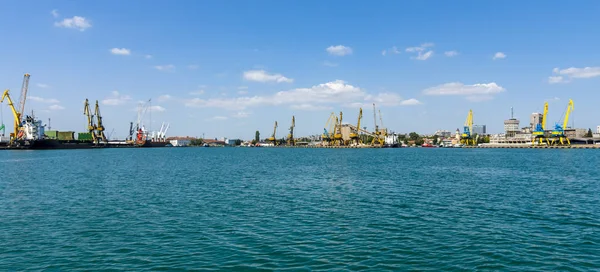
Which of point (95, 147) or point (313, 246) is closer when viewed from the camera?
point (313, 246)

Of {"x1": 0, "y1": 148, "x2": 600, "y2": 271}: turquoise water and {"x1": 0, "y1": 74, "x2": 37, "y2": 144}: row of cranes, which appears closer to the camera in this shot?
{"x1": 0, "y1": 148, "x2": 600, "y2": 271}: turquoise water

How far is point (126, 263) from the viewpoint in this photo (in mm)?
14156

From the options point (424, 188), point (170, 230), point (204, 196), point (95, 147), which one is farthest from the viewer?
point (95, 147)

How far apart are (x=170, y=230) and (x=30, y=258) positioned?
5.92 metres

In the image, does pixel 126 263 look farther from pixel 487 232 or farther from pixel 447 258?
pixel 487 232

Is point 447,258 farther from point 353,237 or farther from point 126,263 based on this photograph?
point 126,263

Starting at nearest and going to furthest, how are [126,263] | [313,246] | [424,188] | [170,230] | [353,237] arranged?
1. [126,263]
2. [313,246]
3. [353,237]
4. [170,230]
5. [424,188]

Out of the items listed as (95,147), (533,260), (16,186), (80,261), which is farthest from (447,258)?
(95,147)

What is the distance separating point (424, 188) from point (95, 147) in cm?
19608

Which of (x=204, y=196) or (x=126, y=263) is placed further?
(x=204, y=196)

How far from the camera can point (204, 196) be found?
3075cm

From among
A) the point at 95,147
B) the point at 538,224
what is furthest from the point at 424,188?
the point at 95,147

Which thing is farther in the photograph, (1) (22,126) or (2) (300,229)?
(1) (22,126)

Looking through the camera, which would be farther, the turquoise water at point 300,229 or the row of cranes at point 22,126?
the row of cranes at point 22,126
